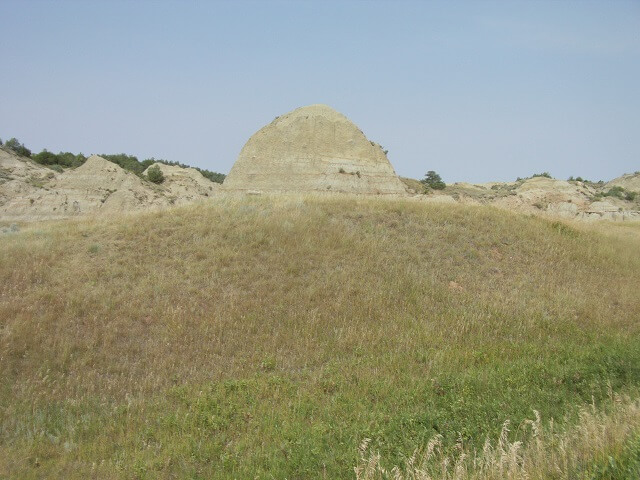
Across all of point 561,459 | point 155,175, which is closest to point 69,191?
point 155,175

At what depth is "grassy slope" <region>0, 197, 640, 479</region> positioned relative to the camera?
5.36 metres

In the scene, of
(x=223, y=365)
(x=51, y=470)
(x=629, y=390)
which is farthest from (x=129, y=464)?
(x=629, y=390)

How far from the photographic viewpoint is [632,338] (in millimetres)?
8844

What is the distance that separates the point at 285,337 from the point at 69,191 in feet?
119

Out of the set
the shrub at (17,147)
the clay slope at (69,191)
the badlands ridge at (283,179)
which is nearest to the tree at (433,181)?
the badlands ridge at (283,179)

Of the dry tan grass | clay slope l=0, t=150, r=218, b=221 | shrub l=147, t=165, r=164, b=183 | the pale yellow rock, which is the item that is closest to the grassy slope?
the dry tan grass

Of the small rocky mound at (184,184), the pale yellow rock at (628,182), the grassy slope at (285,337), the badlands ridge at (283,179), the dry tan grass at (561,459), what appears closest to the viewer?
the dry tan grass at (561,459)

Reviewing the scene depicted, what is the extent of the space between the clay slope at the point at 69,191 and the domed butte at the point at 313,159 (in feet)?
20.7

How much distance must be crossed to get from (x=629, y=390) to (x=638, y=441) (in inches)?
114

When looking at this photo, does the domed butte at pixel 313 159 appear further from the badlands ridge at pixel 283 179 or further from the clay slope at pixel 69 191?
the clay slope at pixel 69 191

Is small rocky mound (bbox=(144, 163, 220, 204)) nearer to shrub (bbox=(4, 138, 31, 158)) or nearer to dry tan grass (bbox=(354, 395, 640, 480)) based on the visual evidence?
shrub (bbox=(4, 138, 31, 158))

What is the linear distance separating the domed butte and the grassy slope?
1915cm

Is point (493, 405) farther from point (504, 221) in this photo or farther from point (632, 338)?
point (504, 221)

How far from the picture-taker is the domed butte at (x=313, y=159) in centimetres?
3475
